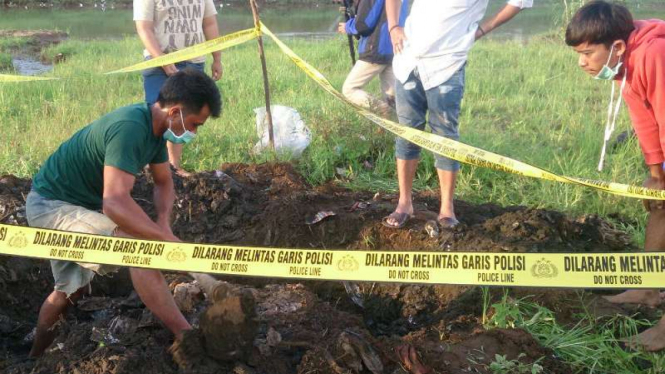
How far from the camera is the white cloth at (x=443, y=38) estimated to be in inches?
163

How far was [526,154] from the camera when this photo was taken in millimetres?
6059

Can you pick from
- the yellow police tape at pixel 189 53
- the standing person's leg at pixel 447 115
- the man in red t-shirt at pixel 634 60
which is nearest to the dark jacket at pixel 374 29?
the yellow police tape at pixel 189 53


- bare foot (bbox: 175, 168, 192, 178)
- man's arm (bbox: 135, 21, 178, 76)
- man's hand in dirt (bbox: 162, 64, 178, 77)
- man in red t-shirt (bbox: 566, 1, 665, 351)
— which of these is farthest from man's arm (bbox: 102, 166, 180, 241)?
man's arm (bbox: 135, 21, 178, 76)

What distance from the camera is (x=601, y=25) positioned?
3.14 meters

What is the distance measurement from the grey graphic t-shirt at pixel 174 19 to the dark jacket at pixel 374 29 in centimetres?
131

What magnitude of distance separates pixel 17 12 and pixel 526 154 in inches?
850

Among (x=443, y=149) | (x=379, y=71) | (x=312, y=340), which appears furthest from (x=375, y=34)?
(x=312, y=340)

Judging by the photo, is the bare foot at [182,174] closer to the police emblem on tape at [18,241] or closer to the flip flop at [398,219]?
the flip flop at [398,219]

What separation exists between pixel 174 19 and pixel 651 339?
3917mm

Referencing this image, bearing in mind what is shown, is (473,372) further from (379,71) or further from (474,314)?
(379,71)

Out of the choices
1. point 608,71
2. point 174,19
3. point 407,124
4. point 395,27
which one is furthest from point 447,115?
point 174,19

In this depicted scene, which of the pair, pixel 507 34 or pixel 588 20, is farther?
pixel 507 34

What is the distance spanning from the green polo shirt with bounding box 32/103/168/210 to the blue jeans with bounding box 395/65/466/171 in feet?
5.15

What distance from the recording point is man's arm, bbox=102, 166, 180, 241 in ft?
9.97
